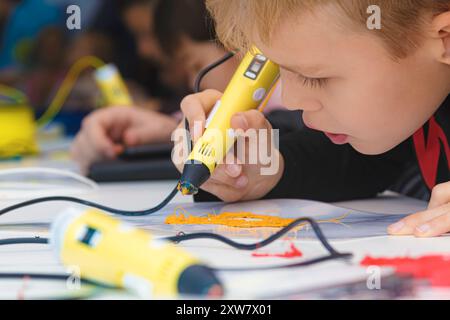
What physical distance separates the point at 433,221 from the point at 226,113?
231 mm

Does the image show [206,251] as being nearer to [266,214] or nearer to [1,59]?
[266,214]

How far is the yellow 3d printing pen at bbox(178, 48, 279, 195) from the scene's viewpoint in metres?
0.71

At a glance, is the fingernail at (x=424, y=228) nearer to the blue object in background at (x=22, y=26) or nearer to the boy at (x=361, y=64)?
the boy at (x=361, y=64)

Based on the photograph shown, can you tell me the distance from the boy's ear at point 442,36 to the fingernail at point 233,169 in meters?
0.23

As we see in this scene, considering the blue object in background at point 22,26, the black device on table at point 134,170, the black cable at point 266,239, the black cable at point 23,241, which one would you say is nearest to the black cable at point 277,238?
the black cable at point 266,239

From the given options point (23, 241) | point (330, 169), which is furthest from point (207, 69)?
point (23, 241)

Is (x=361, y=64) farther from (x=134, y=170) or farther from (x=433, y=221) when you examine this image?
(x=134, y=170)

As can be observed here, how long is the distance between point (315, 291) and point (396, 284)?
5 centimetres

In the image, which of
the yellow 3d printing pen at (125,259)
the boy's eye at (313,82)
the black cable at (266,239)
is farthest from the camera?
the boy's eye at (313,82)

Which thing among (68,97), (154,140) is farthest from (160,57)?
(154,140)

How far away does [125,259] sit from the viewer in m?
0.46

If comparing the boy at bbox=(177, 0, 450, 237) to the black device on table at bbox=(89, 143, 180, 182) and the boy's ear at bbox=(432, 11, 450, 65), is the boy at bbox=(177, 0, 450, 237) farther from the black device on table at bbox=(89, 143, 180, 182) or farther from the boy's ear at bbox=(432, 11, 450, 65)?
the black device on table at bbox=(89, 143, 180, 182)

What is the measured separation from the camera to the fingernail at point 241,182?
0.80 metres

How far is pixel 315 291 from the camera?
0.48m
